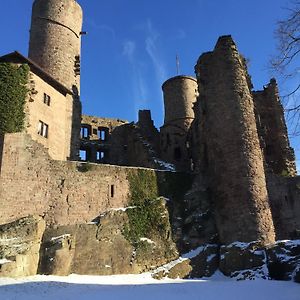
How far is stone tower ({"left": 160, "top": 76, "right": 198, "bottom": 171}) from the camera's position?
4372 centimetres

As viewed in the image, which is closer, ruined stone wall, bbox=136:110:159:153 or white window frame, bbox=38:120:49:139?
white window frame, bbox=38:120:49:139

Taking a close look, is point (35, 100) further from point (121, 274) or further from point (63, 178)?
point (121, 274)

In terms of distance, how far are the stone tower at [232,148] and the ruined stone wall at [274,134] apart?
637 cm

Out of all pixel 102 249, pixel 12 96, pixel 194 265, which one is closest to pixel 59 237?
pixel 102 249

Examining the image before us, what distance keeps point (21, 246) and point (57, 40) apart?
19695 mm

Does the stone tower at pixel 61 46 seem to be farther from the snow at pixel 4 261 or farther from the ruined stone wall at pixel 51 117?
the snow at pixel 4 261

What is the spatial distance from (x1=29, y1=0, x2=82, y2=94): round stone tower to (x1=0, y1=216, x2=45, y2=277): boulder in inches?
568

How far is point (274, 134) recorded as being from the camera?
39.3 metres

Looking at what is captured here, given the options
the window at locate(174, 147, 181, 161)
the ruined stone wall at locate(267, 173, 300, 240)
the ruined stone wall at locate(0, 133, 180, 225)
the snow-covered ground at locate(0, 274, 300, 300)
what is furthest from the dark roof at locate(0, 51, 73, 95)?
the ruined stone wall at locate(267, 173, 300, 240)

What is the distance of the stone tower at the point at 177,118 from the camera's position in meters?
Answer: 43.7

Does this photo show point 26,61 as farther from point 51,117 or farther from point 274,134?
point 274,134

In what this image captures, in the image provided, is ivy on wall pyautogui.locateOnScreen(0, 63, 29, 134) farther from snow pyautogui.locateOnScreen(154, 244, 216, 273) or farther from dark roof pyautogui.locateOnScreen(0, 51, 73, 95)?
snow pyautogui.locateOnScreen(154, 244, 216, 273)

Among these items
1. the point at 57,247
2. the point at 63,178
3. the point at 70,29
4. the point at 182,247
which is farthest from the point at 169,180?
the point at 70,29

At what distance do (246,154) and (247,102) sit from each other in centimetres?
433
